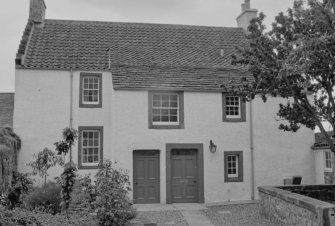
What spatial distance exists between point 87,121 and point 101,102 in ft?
3.87

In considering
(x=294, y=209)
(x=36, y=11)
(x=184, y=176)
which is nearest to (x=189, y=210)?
(x=184, y=176)

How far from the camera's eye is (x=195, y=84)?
19.5 meters

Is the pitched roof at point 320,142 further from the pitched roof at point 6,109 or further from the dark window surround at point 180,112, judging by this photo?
the pitched roof at point 6,109

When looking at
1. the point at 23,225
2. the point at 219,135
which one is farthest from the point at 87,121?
the point at 23,225

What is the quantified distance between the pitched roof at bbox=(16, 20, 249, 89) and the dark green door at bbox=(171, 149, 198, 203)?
3276 mm

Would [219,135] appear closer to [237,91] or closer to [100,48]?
[237,91]

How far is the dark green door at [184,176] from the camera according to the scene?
18922 millimetres

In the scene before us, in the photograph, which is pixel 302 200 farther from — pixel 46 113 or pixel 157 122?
pixel 46 113

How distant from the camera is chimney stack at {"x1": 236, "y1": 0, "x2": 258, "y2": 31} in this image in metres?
24.8

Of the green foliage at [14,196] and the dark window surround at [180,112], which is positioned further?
the dark window surround at [180,112]

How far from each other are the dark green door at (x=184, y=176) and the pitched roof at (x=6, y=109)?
371 inches

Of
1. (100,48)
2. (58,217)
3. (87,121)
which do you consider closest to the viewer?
(58,217)

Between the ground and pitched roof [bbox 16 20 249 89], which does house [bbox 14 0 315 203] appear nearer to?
pitched roof [bbox 16 20 249 89]

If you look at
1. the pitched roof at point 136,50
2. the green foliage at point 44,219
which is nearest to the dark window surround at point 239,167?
the pitched roof at point 136,50
